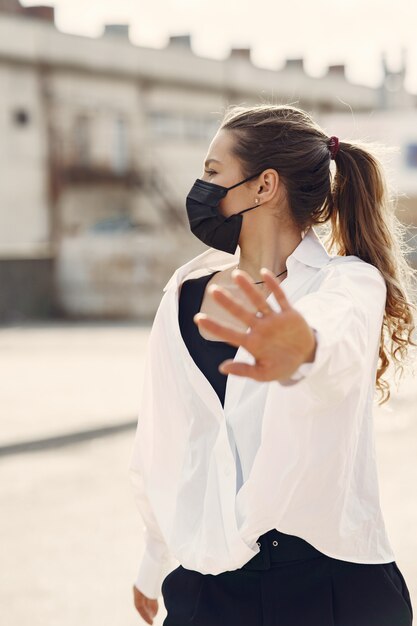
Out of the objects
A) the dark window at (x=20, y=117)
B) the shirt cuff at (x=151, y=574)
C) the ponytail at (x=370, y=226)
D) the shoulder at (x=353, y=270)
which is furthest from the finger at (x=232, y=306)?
the dark window at (x=20, y=117)

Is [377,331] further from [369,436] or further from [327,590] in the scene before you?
[327,590]

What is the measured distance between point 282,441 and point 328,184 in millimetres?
729

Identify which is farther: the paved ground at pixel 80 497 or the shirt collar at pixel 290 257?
the paved ground at pixel 80 497

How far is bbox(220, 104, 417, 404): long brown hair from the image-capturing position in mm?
2654

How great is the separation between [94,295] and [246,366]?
79.6 feet

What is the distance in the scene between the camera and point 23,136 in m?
34.5

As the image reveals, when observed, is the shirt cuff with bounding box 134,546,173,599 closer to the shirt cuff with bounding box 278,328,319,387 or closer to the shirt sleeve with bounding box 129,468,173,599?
the shirt sleeve with bounding box 129,468,173,599

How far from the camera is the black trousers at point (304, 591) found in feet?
8.07

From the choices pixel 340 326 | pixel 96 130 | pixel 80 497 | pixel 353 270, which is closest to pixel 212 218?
pixel 353 270

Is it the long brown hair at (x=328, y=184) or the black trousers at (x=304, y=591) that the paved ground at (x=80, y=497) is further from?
the black trousers at (x=304, y=591)

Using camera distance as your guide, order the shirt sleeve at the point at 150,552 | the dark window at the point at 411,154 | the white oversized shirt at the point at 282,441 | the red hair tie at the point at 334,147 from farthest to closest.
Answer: the dark window at the point at 411,154 → the shirt sleeve at the point at 150,552 → the red hair tie at the point at 334,147 → the white oversized shirt at the point at 282,441

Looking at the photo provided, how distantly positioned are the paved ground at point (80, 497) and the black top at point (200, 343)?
67cm

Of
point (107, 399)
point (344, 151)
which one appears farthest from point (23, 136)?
point (344, 151)

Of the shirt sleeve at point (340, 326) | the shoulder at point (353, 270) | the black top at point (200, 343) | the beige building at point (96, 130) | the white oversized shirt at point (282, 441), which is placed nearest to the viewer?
the shirt sleeve at point (340, 326)
